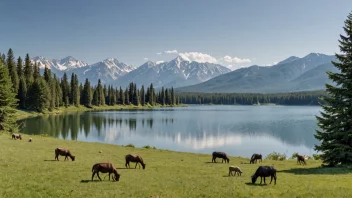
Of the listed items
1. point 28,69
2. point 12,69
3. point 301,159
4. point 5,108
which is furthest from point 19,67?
point 301,159

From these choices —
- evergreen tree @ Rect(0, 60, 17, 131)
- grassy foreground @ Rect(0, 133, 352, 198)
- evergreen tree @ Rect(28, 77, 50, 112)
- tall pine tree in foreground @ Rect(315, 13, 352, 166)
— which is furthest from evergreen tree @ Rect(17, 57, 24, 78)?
tall pine tree in foreground @ Rect(315, 13, 352, 166)

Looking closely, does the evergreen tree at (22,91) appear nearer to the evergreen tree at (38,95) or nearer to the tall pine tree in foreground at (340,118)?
the evergreen tree at (38,95)

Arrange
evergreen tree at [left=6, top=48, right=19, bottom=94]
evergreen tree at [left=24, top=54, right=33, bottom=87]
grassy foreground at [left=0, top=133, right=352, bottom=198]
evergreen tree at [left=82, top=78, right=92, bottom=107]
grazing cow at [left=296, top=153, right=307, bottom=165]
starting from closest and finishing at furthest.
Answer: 1. grassy foreground at [left=0, top=133, right=352, bottom=198]
2. grazing cow at [left=296, top=153, right=307, bottom=165]
3. evergreen tree at [left=6, top=48, right=19, bottom=94]
4. evergreen tree at [left=24, top=54, right=33, bottom=87]
5. evergreen tree at [left=82, top=78, right=92, bottom=107]

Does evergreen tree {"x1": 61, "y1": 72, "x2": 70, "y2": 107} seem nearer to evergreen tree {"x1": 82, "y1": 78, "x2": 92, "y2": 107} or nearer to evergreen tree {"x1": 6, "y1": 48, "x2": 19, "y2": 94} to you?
evergreen tree {"x1": 82, "y1": 78, "x2": 92, "y2": 107}

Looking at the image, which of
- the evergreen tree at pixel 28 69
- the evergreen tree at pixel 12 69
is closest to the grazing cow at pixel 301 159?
the evergreen tree at pixel 12 69

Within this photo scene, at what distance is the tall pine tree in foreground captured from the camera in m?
33.1

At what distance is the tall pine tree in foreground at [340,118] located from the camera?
33.1 metres

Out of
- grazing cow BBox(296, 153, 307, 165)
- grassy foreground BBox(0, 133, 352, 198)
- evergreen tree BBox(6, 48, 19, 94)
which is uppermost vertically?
evergreen tree BBox(6, 48, 19, 94)

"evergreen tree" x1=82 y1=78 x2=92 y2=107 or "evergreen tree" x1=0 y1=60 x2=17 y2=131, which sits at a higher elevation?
"evergreen tree" x1=82 y1=78 x2=92 y2=107

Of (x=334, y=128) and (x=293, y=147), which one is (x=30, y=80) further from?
(x=334, y=128)

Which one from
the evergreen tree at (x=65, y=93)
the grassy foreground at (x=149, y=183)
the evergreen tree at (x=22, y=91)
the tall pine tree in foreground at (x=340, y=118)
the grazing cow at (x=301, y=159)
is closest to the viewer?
the grassy foreground at (x=149, y=183)

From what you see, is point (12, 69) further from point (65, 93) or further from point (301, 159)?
point (301, 159)

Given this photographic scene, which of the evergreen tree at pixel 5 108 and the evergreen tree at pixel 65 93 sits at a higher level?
the evergreen tree at pixel 65 93

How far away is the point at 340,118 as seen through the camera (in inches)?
1344
